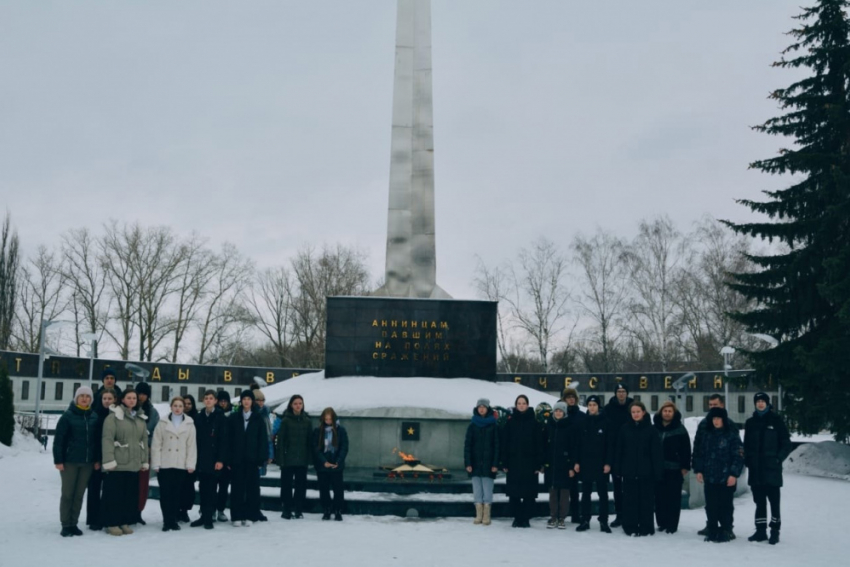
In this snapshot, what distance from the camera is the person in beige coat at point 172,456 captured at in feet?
28.5

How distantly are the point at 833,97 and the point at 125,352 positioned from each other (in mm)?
38683

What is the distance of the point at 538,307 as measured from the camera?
4075cm

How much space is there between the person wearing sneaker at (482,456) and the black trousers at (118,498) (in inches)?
151

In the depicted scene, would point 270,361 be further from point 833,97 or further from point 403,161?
point 833,97

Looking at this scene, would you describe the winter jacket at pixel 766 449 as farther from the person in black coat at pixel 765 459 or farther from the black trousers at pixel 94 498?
the black trousers at pixel 94 498

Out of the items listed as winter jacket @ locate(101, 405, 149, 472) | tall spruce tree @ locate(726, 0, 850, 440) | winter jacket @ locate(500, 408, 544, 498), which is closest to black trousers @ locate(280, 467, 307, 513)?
winter jacket @ locate(101, 405, 149, 472)

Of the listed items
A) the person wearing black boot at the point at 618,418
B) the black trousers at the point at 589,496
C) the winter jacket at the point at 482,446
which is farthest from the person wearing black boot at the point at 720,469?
the winter jacket at the point at 482,446

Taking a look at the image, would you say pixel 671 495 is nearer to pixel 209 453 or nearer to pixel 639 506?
pixel 639 506

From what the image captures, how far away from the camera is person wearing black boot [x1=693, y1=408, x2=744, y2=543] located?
8602 mm

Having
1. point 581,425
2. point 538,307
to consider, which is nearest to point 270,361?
point 538,307

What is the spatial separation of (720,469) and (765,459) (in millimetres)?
490

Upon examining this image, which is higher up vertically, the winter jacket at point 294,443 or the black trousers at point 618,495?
the winter jacket at point 294,443

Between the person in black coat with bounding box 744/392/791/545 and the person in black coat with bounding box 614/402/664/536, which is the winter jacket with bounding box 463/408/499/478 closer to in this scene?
the person in black coat with bounding box 614/402/664/536

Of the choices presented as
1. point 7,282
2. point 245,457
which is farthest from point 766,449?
point 7,282
